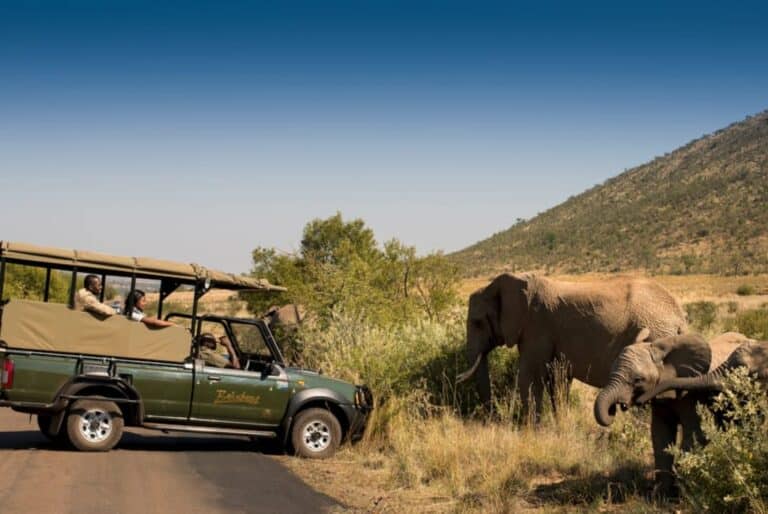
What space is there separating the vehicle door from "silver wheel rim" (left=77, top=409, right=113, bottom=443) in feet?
3.63

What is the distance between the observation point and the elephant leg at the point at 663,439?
9.36 metres

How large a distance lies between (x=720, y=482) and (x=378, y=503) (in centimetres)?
356

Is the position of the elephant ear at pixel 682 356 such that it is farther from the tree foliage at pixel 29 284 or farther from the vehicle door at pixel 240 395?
the tree foliage at pixel 29 284

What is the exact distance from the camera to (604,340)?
14.0 m

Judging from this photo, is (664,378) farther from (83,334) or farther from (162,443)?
(162,443)

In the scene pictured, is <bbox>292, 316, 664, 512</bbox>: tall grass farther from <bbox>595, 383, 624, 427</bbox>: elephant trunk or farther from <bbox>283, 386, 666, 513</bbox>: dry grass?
<bbox>595, 383, 624, 427</bbox>: elephant trunk

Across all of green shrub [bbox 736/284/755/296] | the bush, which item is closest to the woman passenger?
the bush

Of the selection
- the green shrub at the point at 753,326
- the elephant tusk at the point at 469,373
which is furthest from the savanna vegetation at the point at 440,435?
the green shrub at the point at 753,326

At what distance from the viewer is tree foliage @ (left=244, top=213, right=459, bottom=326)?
1955 cm

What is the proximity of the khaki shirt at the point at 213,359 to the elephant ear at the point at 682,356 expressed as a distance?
6.34m

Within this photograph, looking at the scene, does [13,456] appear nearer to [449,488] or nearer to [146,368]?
[146,368]

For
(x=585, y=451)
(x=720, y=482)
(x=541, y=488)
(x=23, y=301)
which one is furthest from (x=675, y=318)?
(x=23, y=301)

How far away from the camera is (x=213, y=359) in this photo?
1325 centimetres

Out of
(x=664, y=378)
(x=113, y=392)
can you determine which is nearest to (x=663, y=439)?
(x=664, y=378)
